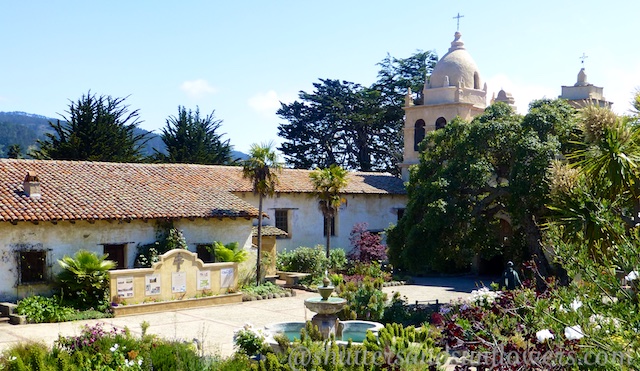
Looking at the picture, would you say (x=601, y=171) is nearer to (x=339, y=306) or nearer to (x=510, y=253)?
(x=339, y=306)

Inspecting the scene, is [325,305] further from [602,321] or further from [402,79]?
[402,79]

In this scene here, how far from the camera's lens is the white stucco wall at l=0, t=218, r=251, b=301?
19.8 m

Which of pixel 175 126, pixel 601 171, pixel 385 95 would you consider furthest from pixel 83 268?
pixel 385 95

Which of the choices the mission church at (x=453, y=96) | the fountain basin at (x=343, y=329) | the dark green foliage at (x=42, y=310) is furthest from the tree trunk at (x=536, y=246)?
the mission church at (x=453, y=96)

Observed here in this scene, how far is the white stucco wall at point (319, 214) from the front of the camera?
3098 cm

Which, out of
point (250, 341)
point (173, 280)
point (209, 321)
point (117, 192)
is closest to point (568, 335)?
point (250, 341)

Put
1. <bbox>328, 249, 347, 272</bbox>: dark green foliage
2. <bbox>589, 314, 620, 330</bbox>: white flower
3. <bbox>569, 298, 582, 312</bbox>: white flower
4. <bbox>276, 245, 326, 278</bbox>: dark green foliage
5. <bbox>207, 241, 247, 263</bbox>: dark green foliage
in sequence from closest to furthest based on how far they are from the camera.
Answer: <bbox>589, 314, 620, 330</bbox>: white flower
<bbox>569, 298, 582, 312</bbox>: white flower
<bbox>207, 241, 247, 263</bbox>: dark green foliage
<bbox>276, 245, 326, 278</bbox>: dark green foliage
<bbox>328, 249, 347, 272</bbox>: dark green foliage

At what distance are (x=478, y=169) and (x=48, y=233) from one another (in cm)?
1330

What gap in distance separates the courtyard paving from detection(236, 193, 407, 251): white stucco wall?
19.8ft

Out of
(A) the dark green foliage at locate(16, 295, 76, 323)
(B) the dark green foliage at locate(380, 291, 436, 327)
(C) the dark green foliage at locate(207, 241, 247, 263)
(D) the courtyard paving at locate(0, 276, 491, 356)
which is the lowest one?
(D) the courtyard paving at locate(0, 276, 491, 356)

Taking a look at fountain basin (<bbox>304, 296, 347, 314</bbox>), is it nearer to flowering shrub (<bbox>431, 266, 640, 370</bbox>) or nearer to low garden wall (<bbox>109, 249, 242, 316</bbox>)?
flowering shrub (<bbox>431, 266, 640, 370</bbox>)

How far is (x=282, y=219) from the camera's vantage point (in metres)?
31.4

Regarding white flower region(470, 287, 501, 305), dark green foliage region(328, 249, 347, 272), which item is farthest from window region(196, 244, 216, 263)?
white flower region(470, 287, 501, 305)

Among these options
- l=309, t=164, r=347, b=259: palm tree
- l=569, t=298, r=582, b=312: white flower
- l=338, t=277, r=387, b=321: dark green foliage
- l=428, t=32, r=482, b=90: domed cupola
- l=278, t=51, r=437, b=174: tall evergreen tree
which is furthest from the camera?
l=278, t=51, r=437, b=174: tall evergreen tree
